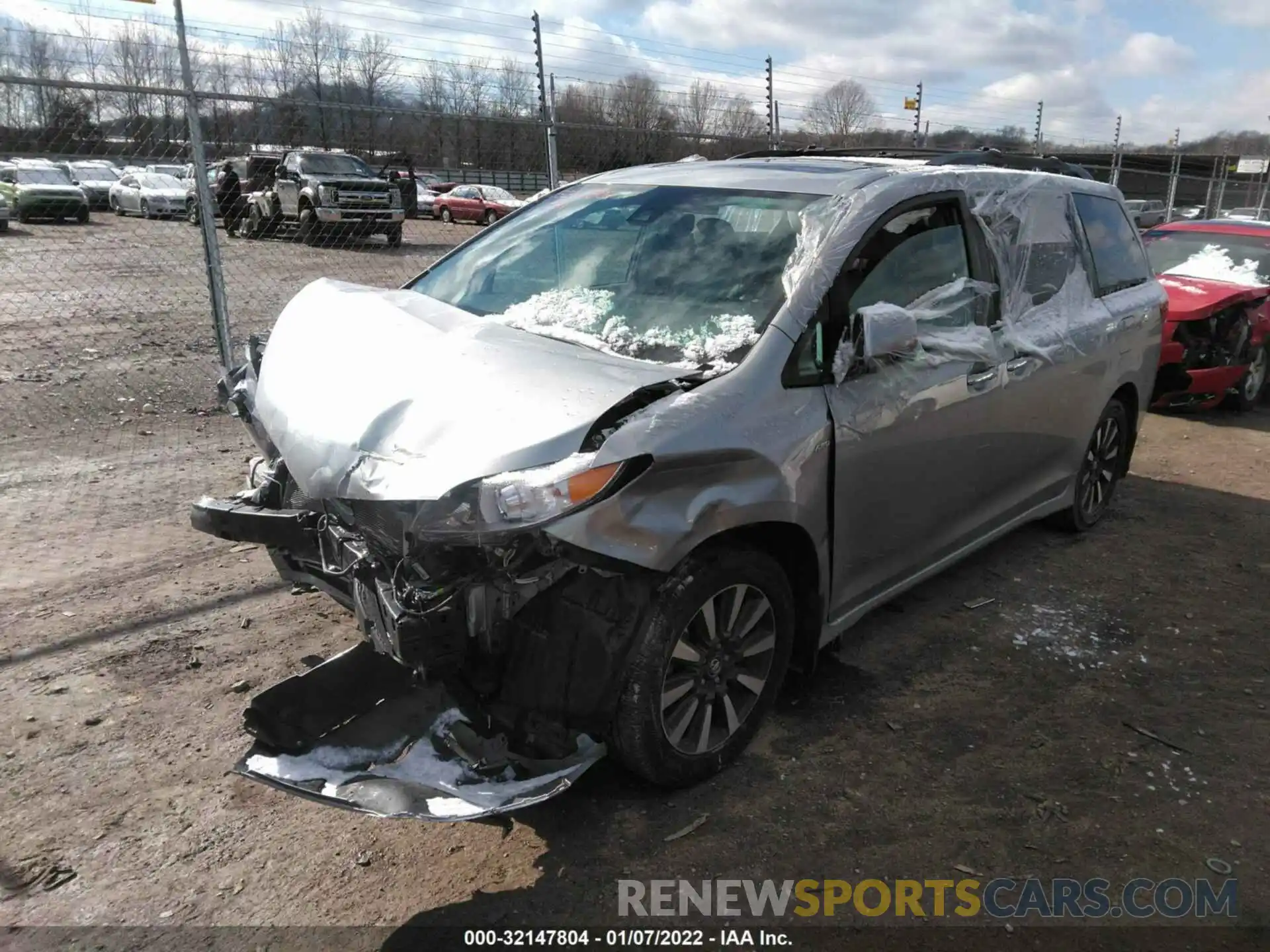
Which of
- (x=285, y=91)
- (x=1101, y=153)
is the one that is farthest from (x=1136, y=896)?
(x=1101, y=153)

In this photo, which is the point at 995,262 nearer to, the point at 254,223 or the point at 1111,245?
the point at 1111,245

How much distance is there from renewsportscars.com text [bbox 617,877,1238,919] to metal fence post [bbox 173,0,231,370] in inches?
224

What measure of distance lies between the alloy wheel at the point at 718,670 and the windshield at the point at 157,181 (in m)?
29.1

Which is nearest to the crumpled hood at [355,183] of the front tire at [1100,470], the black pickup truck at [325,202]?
the black pickup truck at [325,202]

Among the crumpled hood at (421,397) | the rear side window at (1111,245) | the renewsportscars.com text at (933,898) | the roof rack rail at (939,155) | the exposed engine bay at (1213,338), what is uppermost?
the roof rack rail at (939,155)

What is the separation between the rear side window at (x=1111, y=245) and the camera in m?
4.99

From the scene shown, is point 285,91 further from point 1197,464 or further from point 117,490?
point 1197,464

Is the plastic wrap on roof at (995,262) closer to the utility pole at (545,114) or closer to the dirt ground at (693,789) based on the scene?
the dirt ground at (693,789)

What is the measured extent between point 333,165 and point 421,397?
1951 cm

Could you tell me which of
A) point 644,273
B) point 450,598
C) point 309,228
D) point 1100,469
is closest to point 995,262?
point 644,273

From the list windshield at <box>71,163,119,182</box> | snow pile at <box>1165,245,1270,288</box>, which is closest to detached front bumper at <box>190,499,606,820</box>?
snow pile at <box>1165,245,1270,288</box>

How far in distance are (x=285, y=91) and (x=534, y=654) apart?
24.5 feet

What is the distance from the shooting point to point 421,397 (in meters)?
2.71

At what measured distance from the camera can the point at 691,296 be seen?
330cm
